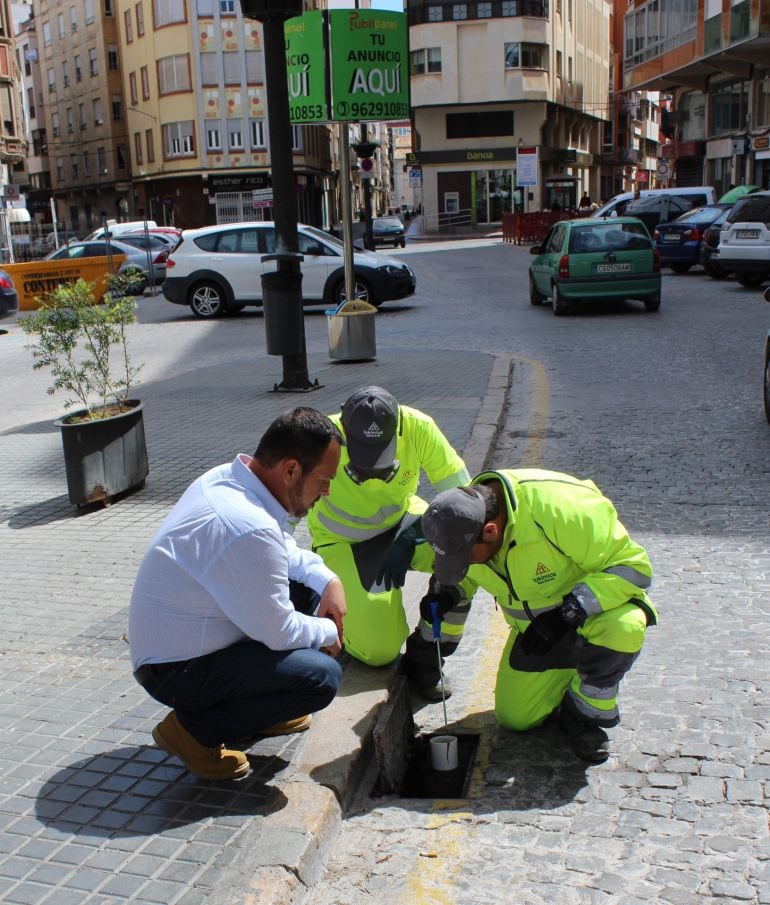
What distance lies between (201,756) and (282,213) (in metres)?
7.52

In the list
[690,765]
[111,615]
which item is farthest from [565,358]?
[690,765]

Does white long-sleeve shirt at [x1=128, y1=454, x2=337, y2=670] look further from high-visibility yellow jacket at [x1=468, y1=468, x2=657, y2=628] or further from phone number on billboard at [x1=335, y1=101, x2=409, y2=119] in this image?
phone number on billboard at [x1=335, y1=101, x2=409, y2=119]

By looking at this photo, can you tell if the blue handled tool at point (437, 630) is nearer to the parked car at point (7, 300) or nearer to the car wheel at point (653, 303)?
the car wheel at point (653, 303)

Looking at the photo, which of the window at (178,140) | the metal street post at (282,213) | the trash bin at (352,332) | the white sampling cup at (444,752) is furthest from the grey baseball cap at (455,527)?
the window at (178,140)

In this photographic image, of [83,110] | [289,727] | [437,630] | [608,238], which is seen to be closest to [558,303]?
[608,238]

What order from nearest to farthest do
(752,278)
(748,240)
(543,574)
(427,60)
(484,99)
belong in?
(543,574) < (748,240) < (752,278) < (484,99) < (427,60)

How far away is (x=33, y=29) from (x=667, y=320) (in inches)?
2987

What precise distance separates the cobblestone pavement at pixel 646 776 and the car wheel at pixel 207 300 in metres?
13.1

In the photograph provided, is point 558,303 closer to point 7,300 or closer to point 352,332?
point 352,332

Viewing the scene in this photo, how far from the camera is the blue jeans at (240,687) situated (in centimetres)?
327

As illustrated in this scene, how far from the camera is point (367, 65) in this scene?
1195 centimetres

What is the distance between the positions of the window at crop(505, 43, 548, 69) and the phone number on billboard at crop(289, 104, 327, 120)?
2011 inches

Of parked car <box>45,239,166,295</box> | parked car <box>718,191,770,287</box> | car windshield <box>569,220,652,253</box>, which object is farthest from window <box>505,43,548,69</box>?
car windshield <box>569,220,652,253</box>

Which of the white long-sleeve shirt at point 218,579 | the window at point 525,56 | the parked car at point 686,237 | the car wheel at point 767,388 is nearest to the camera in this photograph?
the white long-sleeve shirt at point 218,579
